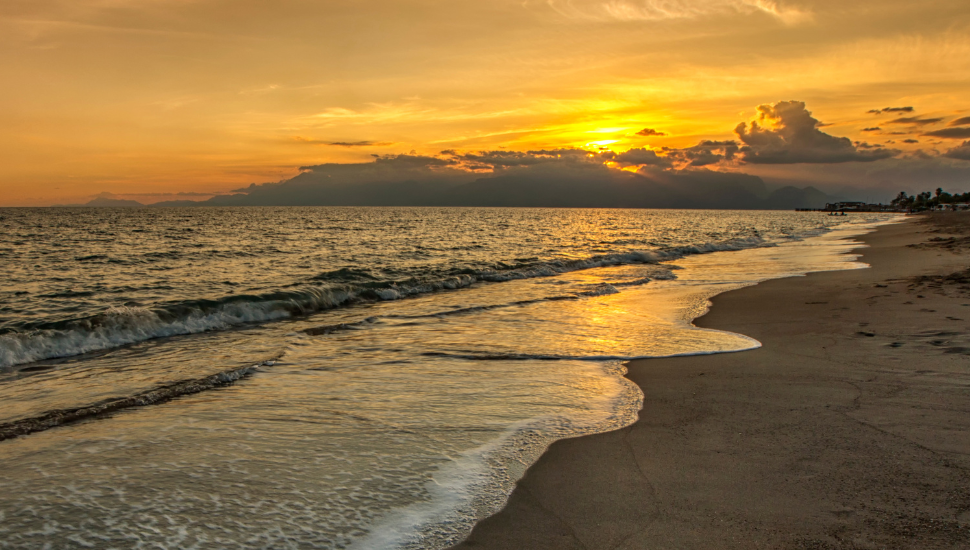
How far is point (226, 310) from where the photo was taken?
13852mm

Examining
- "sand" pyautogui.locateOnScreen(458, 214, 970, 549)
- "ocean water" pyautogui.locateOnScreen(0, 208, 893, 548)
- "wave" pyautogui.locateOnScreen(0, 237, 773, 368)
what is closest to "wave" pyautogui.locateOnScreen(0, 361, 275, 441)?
"ocean water" pyautogui.locateOnScreen(0, 208, 893, 548)

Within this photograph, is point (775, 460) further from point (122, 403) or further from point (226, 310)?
point (226, 310)

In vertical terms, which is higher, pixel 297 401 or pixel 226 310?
pixel 226 310

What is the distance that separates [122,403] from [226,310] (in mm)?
7437

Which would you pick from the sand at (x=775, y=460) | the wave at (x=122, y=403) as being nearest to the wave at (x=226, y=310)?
the wave at (x=122, y=403)

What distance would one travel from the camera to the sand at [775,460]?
11.8 ft

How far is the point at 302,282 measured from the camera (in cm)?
1877

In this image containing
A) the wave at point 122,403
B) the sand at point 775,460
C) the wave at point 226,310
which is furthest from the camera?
the wave at point 226,310

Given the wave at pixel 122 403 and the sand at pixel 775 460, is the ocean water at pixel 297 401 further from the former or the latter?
the sand at pixel 775 460

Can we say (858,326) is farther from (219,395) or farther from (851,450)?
(219,395)

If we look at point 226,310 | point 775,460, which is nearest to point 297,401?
point 775,460

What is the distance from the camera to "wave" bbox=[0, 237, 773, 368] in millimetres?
10359

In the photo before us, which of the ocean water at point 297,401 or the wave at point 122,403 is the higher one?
the ocean water at point 297,401

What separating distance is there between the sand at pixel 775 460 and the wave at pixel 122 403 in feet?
16.9
